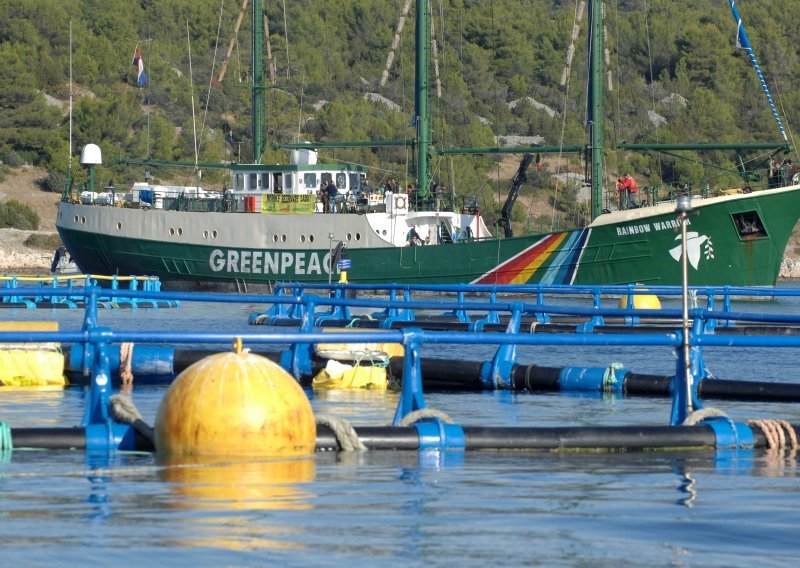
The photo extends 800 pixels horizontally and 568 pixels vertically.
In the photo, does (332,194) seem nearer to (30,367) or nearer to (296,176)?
(296,176)

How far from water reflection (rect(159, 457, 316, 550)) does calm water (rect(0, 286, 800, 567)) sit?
0.02 metres

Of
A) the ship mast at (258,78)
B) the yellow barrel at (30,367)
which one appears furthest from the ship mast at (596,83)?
the yellow barrel at (30,367)

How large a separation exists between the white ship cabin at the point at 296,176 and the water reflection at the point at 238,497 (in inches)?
Answer: 1564

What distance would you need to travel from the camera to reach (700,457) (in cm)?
1111

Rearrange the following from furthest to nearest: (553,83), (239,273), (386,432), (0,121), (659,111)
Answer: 1. (553,83)
2. (659,111)
3. (0,121)
4. (239,273)
5. (386,432)

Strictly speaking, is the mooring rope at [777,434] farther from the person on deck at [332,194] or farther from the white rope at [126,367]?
the person on deck at [332,194]

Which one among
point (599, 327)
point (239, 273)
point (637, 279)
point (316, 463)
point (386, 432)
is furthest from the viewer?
Result: point (239, 273)

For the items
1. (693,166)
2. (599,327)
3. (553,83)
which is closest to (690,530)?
(599,327)

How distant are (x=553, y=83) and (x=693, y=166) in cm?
2240

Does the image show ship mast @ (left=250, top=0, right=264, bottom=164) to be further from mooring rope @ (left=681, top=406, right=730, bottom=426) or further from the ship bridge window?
mooring rope @ (left=681, top=406, right=730, bottom=426)

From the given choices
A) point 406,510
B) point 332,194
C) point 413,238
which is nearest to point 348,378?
point 406,510

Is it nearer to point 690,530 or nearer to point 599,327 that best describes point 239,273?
point 599,327

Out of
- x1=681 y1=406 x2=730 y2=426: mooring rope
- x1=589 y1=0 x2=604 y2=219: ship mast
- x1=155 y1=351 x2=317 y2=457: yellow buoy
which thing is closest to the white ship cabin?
x1=589 y1=0 x2=604 y2=219: ship mast

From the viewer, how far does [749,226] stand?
47781 mm
